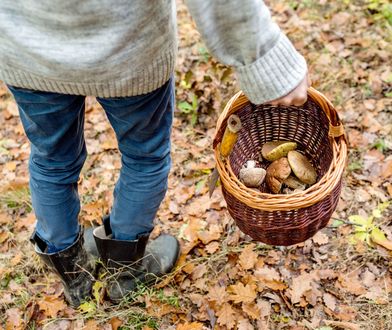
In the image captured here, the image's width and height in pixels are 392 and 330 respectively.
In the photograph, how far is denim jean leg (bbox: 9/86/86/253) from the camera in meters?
1.75

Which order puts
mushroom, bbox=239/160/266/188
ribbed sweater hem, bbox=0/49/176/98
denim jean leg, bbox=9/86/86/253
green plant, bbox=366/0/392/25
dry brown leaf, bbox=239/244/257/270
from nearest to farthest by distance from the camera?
ribbed sweater hem, bbox=0/49/176/98 → denim jean leg, bbox=9/86/86/253 → mushroom, bbox=239/160/266/188 → dry brown leaf, bbox=239/244/257/270 → green plant, bbox=366/0/392/25

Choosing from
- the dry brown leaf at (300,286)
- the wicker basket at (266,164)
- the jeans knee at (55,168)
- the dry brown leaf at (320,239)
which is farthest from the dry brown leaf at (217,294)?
the jeans knee at (55,168)

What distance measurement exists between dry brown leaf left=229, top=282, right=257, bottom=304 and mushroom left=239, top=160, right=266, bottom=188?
557 millimetres

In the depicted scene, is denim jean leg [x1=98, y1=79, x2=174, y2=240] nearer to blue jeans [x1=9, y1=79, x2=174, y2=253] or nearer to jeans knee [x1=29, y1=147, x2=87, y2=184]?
blue jeans [x1=9, y1=79, x2=174, y2=253]

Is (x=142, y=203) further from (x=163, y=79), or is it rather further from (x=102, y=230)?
(x=163, y=79)

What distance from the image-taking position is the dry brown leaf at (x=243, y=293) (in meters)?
2.46

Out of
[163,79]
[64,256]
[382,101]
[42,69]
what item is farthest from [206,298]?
[382,101]

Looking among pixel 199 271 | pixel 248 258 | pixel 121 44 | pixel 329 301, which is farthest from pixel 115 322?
pixel 121 44

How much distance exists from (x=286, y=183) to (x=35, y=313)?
1505 millimetres

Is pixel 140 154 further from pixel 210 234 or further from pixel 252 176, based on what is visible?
pixel 210 234

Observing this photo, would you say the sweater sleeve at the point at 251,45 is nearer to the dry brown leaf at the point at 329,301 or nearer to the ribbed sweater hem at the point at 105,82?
the ribbed sweater hem at the point at 105,82

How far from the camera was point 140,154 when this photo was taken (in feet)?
6.61

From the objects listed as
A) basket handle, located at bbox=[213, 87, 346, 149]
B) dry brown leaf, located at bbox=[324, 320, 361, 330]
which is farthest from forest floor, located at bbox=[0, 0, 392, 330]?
basket handle, located at bbox=[213, 87, 346, 149]

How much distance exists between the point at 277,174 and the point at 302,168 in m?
0.12
